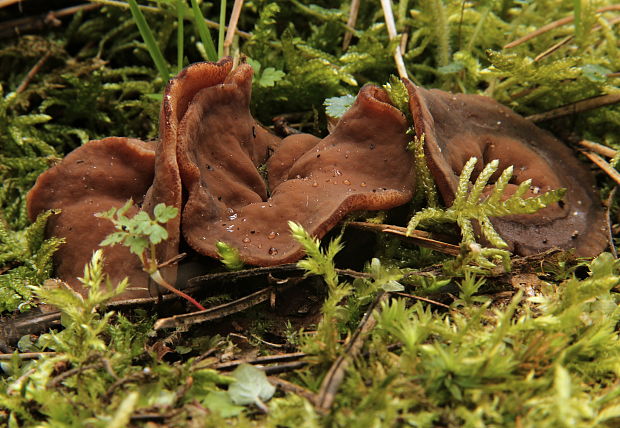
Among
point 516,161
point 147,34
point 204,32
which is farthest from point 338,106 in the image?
point 147,34

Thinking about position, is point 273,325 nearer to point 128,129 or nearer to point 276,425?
point 276,425

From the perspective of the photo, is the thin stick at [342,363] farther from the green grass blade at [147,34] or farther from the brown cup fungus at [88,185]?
the green grass blade at [147,34]

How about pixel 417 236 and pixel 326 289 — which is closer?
pixel 326 289

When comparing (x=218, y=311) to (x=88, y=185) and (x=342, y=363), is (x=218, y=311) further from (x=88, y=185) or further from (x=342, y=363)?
(x=88, y=185)

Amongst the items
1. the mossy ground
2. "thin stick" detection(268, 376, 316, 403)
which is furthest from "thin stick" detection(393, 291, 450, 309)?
"thin stick" detection(268, 376, 316, 403)

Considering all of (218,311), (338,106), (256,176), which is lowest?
(218,311)

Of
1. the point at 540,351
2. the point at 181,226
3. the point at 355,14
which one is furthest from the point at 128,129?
the point at 540,351

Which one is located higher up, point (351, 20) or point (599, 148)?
point (351, 20)
